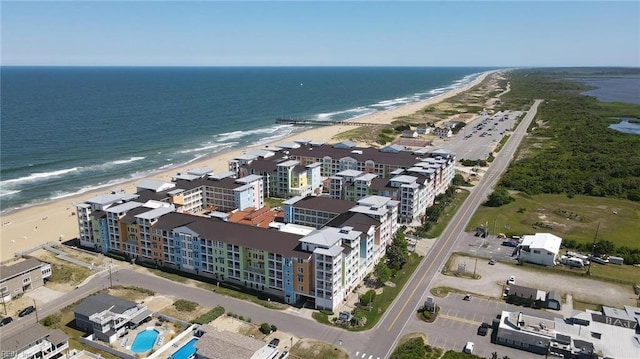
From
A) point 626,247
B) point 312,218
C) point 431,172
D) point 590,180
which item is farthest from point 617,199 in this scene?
point 312,218

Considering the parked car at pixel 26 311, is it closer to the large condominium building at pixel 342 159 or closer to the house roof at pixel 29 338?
the house roof at pixel 29 338

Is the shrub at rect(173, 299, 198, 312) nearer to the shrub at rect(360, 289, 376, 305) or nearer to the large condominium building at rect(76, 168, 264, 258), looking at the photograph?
the large condominium building at rect(76, 168, 264, 258)

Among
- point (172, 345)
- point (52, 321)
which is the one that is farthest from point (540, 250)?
point (52, 321)

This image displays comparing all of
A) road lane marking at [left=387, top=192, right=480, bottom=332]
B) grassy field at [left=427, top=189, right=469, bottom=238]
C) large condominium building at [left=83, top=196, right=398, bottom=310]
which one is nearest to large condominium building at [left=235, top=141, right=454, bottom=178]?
grassy field at [left=427, top=189, right=469, bottom=238]

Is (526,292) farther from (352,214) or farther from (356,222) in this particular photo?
(352,214)

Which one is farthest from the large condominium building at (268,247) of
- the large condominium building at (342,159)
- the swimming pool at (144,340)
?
the large condominium building at (342,159)

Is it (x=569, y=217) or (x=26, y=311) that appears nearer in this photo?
(x=26, y=311)
